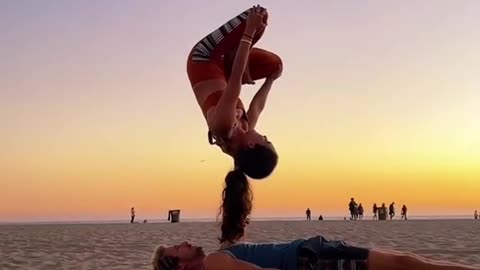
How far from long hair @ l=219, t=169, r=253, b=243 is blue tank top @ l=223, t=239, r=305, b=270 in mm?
520

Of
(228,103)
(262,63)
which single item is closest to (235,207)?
(228,103)

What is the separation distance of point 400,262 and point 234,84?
209 centimetres

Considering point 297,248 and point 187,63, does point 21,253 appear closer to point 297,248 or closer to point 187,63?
point 187,63

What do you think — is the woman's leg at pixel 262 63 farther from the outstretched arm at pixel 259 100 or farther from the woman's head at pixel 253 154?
the woman's head at pixel 253 154

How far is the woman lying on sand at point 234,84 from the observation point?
5.53m

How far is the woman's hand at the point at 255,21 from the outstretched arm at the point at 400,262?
2200 millimetres

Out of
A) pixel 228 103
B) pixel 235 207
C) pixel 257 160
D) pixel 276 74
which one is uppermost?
pixel 276 74

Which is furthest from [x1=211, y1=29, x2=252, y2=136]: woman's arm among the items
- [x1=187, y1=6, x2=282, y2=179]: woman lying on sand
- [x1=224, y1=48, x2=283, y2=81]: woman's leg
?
[x1=224, y1=48, x2=283, y2=81]: woman's leg

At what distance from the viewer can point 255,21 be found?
18.8 ft

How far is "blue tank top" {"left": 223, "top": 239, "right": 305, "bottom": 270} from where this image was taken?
14.6ft

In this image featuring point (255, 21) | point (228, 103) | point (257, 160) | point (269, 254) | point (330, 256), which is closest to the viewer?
point (330, 256)

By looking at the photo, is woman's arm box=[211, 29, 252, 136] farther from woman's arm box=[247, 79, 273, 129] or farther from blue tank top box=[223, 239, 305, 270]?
blue tank top box=[223, 239, 305, 270]

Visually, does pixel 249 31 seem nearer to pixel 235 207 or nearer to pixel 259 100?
pixel 259 100

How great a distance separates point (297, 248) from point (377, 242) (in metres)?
13.1
